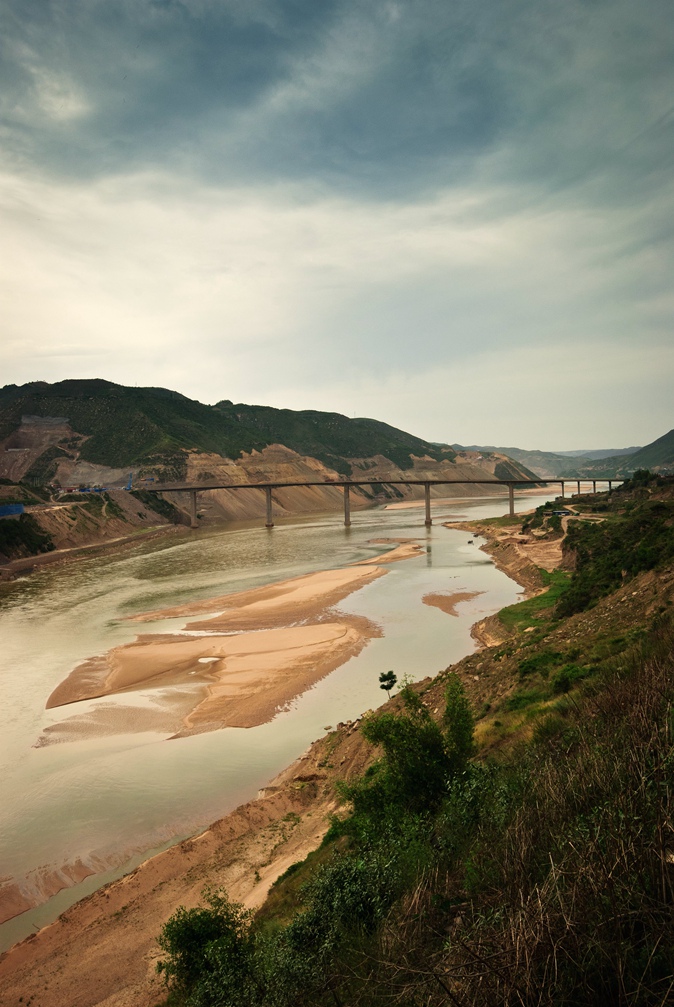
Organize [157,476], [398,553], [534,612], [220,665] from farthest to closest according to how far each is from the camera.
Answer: [157,476]
[398,553]
[534,612]
[220,665]

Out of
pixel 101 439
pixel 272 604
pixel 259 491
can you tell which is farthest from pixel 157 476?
pixel 272 604

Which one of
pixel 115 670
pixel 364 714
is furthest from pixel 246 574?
pixel 364 714

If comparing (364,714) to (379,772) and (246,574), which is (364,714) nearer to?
(379,772)

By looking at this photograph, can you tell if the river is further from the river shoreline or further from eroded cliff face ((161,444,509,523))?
eroded cliff face ((161,444,509,523))

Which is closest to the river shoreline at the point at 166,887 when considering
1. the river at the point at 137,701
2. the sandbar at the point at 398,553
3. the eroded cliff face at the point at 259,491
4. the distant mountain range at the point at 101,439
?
the river at the point at 137,701

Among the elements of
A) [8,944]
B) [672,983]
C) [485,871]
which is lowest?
[8,944]

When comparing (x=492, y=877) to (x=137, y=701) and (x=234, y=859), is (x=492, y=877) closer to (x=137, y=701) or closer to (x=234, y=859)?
(x=234, y=859)
